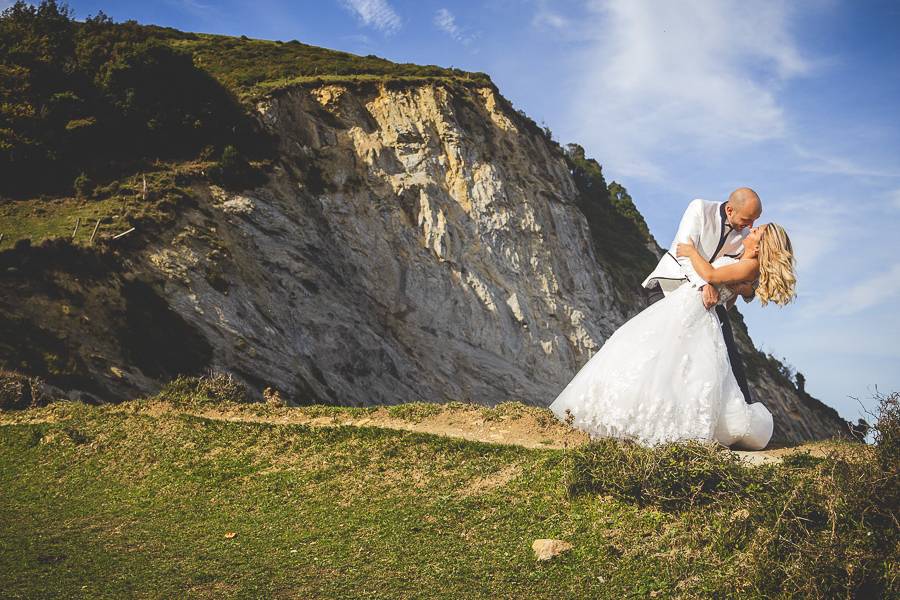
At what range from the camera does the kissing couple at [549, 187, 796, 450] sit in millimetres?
8656

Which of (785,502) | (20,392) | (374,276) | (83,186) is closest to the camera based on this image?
(785,502)

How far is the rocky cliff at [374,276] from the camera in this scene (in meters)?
25.6

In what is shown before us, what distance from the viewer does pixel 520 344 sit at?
4209 cm

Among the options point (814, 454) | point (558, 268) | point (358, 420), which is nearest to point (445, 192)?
point (558, 268)

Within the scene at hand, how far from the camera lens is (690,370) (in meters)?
8.81

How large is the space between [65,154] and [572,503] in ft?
98.2

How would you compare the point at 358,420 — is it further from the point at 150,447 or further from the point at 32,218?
the point at 32,218

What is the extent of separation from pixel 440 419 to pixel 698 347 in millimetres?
5337

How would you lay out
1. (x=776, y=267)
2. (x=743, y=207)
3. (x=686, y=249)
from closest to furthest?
1. (x=776, y=267)
2. (x=743, y=207)
3. (x=686, y=249)

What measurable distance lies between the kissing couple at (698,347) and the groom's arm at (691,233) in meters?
0.01

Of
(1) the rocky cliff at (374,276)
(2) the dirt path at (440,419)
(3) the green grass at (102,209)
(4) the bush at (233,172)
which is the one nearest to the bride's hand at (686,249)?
(2) the dirt path at (440,419)

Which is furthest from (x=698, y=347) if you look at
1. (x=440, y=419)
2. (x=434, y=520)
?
(x=440, y=419)

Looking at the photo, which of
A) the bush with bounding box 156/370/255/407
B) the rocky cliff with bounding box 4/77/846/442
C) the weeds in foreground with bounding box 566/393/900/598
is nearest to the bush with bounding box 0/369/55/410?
the rocky cliff with bounding box 4/77/846/442

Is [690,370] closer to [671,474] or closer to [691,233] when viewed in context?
[671,474]
